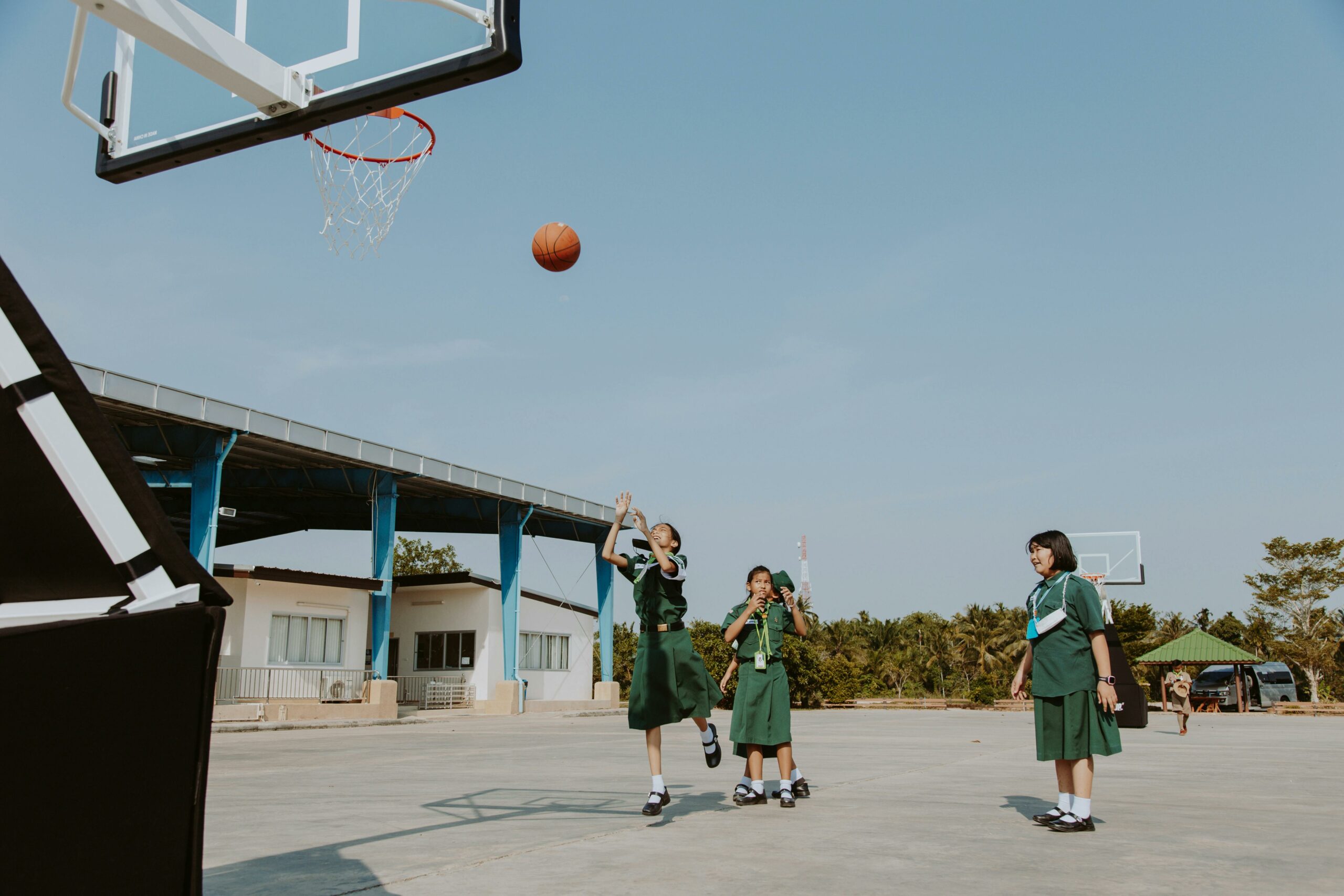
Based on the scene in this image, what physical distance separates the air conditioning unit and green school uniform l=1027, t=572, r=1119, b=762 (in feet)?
88.7

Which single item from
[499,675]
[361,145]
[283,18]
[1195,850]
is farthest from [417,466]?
[1195,850]

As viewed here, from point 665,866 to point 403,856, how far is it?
51.8 inches

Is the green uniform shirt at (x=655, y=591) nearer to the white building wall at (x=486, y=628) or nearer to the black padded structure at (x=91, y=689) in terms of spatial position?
the black padded structure at (x=91, y=689)

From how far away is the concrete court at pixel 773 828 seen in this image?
170 inches

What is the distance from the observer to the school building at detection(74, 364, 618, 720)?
25719mm

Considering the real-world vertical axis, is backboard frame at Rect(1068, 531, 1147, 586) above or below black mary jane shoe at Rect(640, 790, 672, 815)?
above

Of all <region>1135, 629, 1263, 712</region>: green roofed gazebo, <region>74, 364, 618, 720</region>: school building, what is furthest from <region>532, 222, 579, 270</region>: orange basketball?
<region>1135, 629, 1263, 712</region>: green roofed gazebo

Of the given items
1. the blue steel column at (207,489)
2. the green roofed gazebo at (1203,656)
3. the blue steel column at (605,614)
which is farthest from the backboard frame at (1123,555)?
the blue steel column at (207,489)

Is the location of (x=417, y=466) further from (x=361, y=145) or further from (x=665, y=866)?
(x=665, y=866)

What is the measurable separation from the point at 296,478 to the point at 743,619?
2757 cm

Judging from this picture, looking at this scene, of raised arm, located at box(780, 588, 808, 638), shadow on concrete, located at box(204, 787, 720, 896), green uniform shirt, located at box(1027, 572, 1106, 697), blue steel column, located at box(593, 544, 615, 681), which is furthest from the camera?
blue steel column, located at box(593, 544, 615, 681)

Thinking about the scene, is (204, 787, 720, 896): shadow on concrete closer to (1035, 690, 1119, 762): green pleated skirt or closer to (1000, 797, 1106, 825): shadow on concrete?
(1000, 797, 1106, 825): shadow on concrete

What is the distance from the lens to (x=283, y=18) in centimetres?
592

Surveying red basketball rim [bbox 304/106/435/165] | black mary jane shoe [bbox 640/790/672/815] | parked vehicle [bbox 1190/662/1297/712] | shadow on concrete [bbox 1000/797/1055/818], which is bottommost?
parked vehicle [bbox 1190/662/1297/712]
